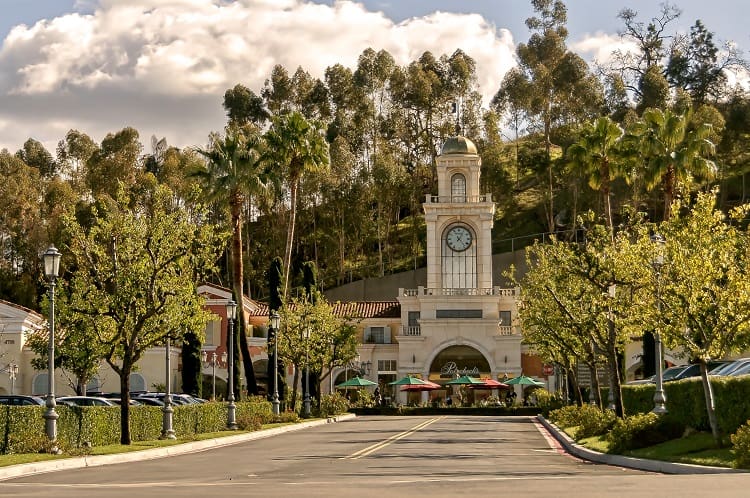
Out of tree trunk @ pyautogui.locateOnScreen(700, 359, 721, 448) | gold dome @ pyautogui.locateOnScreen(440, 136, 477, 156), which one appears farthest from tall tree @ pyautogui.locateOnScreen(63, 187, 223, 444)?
gold dome @ pyautogui.locateOnScreen(440, 136, 477, 156)

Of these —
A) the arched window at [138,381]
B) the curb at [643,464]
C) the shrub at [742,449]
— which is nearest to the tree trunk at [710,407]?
the curb at [643,464]

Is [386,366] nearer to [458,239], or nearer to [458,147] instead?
[458,239]

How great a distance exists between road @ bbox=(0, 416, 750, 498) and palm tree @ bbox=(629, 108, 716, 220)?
18.4 metres

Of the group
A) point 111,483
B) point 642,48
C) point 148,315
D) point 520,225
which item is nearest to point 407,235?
point 520,225

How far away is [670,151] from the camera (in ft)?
159

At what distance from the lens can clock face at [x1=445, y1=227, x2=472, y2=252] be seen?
281 ft

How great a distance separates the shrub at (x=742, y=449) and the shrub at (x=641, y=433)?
21.0 feet

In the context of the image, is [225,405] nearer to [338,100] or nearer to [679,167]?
[679,167]

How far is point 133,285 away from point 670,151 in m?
27.1

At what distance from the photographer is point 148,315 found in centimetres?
3138

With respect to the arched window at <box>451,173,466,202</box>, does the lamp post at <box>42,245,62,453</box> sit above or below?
below

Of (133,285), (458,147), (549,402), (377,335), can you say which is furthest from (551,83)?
(133,285)

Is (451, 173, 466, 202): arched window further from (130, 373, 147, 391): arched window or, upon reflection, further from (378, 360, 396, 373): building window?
(130, 373, 147, 391): arched window

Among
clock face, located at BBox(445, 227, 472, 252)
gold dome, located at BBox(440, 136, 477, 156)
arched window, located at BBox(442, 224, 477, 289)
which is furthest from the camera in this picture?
gold dome, located at BBox(440, 136, 477, 156)
